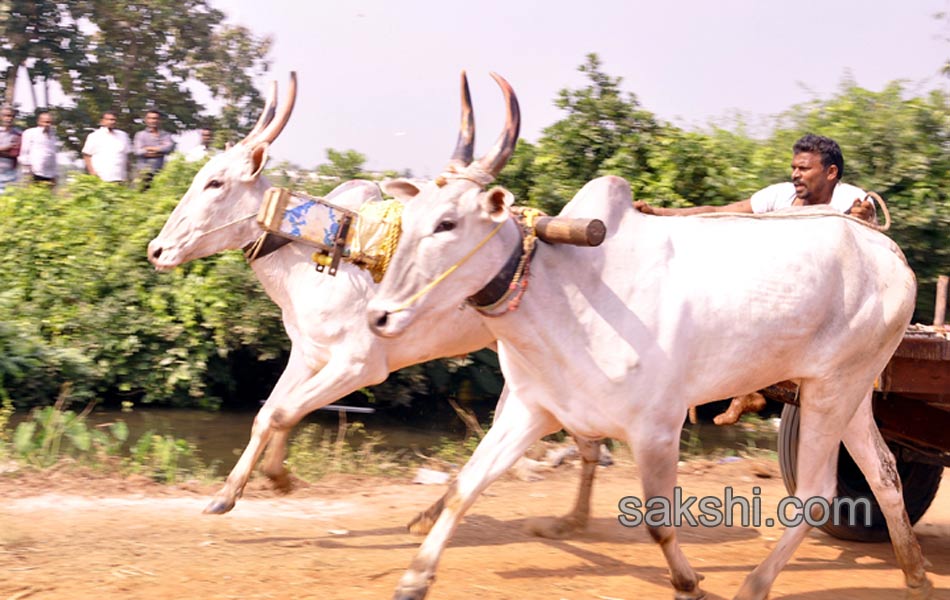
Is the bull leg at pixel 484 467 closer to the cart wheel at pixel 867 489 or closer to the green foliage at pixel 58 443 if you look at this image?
the cart wheel at pixel 867 489

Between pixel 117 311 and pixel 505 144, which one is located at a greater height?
pixel 505 144

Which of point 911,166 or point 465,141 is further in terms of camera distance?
point 911,166

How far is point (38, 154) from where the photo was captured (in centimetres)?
1090

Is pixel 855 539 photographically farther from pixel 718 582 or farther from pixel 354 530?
pixel 354 530

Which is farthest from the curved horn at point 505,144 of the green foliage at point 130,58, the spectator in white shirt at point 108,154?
the green foliage at point 130,58

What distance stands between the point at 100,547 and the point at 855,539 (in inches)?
146

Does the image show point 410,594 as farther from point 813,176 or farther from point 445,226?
point 813,176

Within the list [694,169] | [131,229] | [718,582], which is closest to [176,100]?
[131,229]

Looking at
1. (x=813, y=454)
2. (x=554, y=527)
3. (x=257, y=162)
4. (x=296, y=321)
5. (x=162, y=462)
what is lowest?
(x=162, y=462)

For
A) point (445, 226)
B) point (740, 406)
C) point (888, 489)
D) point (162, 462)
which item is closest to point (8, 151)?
point (162, 462)

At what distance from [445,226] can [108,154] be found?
800 cm

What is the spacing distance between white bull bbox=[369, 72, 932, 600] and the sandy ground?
0.68 metres

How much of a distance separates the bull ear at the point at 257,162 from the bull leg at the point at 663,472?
8.78 feet

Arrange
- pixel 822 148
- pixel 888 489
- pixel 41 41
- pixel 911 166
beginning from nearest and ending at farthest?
pixel 888 489 < pixel 822 148 < pixel 911 166 < pixel 41 41
